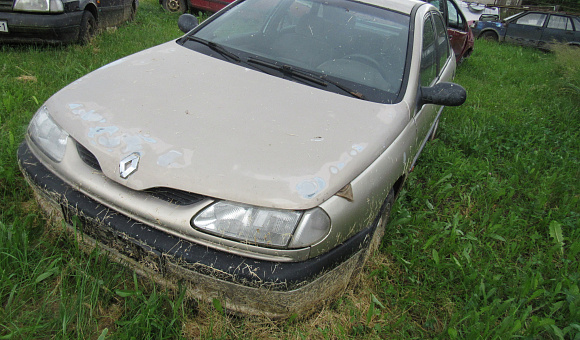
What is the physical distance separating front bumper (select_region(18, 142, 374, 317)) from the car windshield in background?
3.43 ft

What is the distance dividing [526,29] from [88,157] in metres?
13.4

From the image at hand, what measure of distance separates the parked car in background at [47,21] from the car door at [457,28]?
5.32 m

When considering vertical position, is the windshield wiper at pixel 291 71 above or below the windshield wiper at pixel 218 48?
below

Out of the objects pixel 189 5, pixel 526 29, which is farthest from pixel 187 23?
pixel 526 29

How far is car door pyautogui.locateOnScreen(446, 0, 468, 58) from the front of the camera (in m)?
6.92

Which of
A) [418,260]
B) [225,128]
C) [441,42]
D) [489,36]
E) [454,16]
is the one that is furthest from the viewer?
[489,36]

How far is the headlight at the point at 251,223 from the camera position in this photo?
160cm

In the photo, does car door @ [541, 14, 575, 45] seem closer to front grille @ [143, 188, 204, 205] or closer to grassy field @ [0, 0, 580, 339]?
grassy field @ [0, 0, 580, 339]

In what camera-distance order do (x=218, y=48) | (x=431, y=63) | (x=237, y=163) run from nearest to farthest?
1. (x=237, y=163)
2. (x=218, y=48)
3. (x=431, y=63)

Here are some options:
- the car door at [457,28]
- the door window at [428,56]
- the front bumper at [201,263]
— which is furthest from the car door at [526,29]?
the front bumper at [201,263]

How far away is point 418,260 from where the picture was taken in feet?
8.16

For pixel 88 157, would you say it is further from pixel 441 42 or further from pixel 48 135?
pixel 441 42

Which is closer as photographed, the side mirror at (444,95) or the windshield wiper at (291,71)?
the windshield wiper at (291,71)

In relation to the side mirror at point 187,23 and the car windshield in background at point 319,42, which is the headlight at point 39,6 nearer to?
the side mirror at point 187,23
